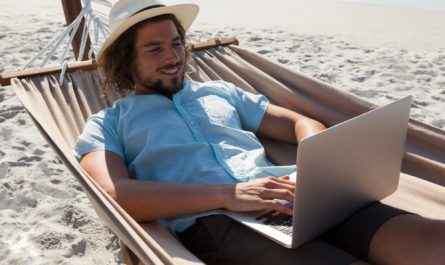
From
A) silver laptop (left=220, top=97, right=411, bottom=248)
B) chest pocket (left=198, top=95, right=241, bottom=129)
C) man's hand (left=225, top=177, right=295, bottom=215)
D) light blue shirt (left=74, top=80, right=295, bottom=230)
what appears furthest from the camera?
chest pocket (left=198, top=95, right=241, bottom=129)

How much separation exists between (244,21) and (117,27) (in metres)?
5.32

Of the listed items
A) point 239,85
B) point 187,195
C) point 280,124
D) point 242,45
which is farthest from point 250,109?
point 242,45

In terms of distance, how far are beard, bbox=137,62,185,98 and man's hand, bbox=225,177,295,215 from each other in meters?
0.49

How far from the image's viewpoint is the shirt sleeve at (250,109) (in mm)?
1757

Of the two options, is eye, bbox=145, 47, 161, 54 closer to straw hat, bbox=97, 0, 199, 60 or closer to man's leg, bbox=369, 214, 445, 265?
straw hat, bbox=97, 0, 199, 60

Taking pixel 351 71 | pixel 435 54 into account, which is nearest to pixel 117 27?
pixel 351 71

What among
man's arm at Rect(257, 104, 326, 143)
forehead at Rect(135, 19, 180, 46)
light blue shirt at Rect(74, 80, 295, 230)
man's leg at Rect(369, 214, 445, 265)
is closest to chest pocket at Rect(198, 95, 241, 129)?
light blue shirt at Rect(74, 80, 295, 230)

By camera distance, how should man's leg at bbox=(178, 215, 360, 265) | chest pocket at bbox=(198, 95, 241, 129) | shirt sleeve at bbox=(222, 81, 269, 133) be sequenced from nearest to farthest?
man's leg at bbox=(178, 215, 360, 265) < chest pocket at bbox=(198, 95, 241, 129) < shirt sleeve at bbox=(222, 81, 269, 133)

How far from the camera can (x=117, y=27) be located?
1.67 metres

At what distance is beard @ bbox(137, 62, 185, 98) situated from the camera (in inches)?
65.7

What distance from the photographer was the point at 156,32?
167 centimetres

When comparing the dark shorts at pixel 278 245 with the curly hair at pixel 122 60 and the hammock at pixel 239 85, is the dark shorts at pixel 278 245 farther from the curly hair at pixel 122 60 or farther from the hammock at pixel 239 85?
the curly hair at pixel 122 60

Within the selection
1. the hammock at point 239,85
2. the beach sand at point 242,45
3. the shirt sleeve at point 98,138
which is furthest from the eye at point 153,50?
the beach sand at point 242,45

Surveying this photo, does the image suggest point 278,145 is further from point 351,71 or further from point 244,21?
point 244,21
